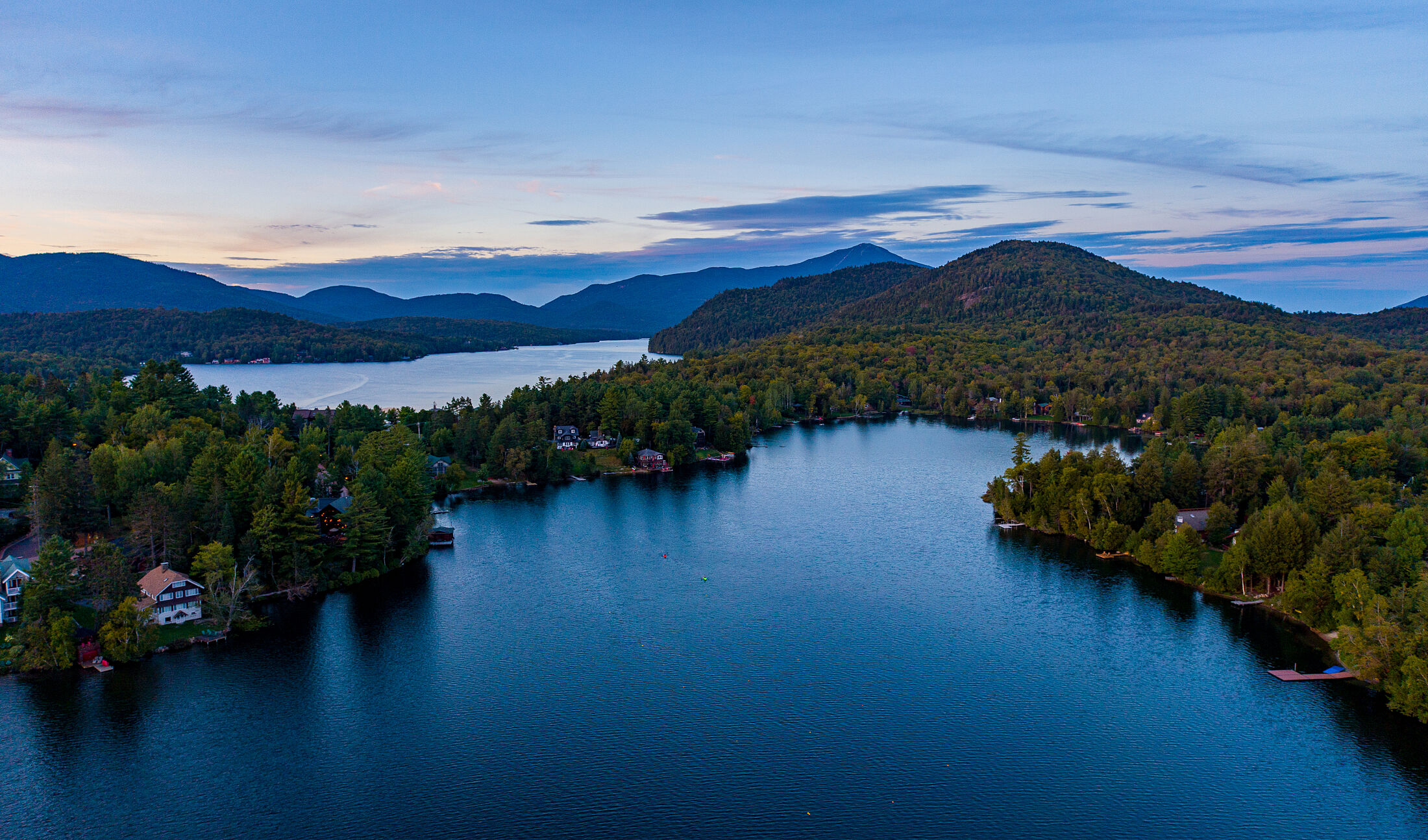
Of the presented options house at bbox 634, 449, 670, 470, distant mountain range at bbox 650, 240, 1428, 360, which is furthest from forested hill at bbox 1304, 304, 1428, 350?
house at bbox 634, 449, 670, 470

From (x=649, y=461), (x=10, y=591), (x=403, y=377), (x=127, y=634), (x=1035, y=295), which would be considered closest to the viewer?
(x=127, y=634)

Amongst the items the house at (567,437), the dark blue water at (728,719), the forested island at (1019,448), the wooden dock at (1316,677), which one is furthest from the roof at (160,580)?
the house at (567,437)

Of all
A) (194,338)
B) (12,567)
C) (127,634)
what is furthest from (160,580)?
(194,338)

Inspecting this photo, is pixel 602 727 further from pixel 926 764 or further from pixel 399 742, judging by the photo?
pixel 926 764

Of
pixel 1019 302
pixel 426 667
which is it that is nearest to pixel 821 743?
pixel 426 667

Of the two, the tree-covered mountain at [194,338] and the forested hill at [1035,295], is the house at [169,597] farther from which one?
the forested hill at [1035,295]

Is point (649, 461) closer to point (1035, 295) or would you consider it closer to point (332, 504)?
point (332, 504)

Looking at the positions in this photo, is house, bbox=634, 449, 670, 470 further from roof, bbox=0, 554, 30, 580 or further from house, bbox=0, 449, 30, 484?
roof, bbox=0, 554, 30, 580

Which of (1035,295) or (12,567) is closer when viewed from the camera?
(12,567)
